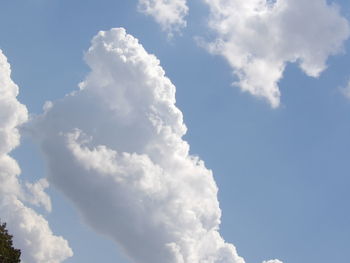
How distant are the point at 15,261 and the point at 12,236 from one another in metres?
5.35

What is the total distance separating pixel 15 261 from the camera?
10588 centimetres

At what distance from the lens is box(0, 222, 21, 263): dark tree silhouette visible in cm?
10425

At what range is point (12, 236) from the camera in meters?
109

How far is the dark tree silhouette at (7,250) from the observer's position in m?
104

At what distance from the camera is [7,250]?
345 feet
